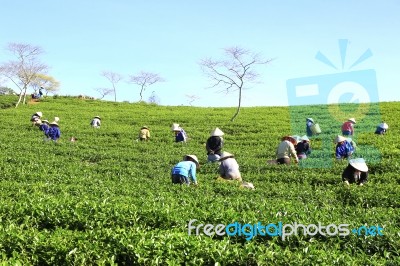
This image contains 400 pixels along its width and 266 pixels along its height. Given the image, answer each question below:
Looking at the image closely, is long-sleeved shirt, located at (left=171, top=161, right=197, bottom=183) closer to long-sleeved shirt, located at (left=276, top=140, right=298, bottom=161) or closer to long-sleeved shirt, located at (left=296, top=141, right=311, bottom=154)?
long-sleeved shirt, located at (left=276, top=140, right=298, bottom=161)

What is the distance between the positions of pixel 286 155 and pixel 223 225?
995cm

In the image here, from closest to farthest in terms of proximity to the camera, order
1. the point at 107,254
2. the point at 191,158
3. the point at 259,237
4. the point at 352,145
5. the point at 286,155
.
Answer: the point at 107,254 < the point at 259,237 < the point at 191,158 < the point at 286,155 < the point at 352,145

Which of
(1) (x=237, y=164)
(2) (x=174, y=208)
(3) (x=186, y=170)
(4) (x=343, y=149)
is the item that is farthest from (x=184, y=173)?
(4) (x=343, y=149)

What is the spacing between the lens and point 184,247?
6168mm

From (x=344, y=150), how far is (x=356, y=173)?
20.1ft

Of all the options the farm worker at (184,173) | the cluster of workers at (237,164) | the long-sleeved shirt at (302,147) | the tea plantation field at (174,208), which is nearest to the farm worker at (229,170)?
the cluster of workers at (237,164)

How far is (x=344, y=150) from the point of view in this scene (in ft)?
59.7

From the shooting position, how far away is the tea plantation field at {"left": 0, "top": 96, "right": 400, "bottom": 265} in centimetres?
611

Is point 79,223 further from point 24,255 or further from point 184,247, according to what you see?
point 184,247

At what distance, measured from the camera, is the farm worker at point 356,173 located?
12.2 m

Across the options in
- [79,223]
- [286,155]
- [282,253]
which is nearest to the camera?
[282,253]

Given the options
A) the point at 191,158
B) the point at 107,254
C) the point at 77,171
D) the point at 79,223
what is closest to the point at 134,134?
the point at 77,171

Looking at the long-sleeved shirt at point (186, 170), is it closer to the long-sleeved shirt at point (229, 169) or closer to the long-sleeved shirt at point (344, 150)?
the long-sleeved shirt at point (229, 169)

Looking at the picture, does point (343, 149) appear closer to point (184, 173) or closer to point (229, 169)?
point (229, 169)
